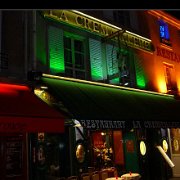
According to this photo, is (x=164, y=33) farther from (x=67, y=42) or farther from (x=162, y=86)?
(x=67, y=42)

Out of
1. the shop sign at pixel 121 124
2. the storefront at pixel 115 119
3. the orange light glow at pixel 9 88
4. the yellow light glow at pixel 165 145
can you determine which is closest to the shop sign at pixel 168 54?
the storefront at pixel 115 119

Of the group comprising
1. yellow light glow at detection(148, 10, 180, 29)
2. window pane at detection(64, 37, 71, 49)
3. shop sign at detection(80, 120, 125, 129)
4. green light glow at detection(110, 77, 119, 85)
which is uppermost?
yellow light glow at detection(148, 10, 180, 29)

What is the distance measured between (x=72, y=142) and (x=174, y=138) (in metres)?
7.76

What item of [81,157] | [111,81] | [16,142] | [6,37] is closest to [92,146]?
[81,157]

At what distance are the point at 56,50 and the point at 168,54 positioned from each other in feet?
28.0

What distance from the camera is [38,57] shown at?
8.62m

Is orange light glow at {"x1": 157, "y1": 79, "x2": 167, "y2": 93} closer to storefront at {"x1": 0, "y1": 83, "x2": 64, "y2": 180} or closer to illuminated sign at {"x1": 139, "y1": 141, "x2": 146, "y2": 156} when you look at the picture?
illuminated sign at {"x1": 139, "y1": 141, "x2": 146, "y2": 156}

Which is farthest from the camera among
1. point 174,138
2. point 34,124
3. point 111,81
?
point 174,138

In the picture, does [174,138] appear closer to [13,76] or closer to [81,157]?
[81,157]

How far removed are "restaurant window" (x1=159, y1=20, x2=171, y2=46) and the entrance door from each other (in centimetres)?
1083

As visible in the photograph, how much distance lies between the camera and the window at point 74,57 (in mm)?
9984

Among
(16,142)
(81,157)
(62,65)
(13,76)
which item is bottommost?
(81,157)

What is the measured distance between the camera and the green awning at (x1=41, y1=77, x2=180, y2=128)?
797cm

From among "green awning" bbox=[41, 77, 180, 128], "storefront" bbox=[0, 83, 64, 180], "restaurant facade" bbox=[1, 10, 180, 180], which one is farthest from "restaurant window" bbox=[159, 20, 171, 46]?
"storefront" bbox=[0, 83, 64, 180]
